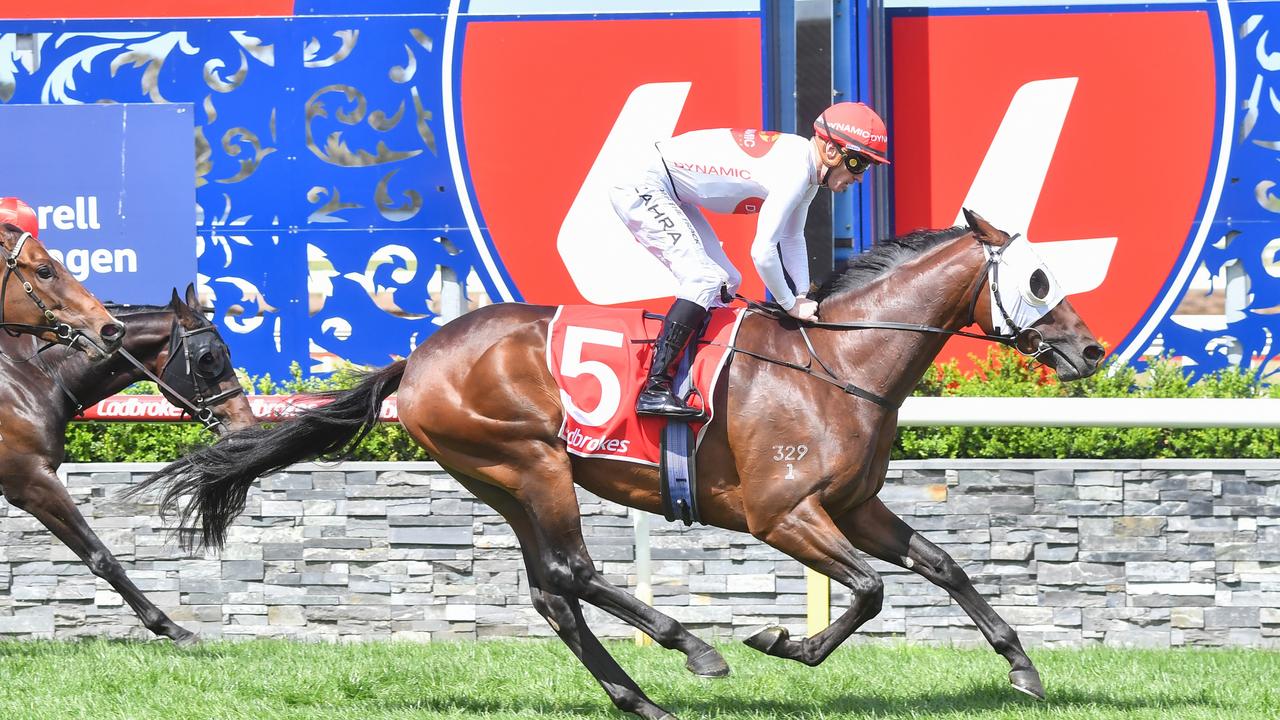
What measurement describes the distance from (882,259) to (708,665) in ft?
4.84

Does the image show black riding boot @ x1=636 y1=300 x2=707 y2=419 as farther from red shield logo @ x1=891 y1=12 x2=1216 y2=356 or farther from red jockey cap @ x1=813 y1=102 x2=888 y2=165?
red shield logo @ x1=891 y1=12 x2=1216 y2=356

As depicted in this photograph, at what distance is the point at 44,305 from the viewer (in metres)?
5.41

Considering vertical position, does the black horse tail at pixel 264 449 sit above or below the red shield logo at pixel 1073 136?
below

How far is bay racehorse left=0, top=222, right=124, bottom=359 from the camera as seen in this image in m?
5.40

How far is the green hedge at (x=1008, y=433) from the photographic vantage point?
20.0 ft

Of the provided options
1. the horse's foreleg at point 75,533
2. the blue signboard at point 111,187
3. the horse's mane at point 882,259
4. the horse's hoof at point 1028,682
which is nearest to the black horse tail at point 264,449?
the horse's foreleg at point 75,533

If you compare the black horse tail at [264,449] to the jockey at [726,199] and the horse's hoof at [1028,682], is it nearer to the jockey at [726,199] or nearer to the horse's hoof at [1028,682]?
the jockey at [726,199]

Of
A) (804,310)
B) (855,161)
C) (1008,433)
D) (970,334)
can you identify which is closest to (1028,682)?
(970,334)

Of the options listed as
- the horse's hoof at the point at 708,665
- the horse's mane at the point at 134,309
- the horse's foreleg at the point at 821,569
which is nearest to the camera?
the horse's foreleg at the point at 821,569

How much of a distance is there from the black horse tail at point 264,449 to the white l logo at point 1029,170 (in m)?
3.78

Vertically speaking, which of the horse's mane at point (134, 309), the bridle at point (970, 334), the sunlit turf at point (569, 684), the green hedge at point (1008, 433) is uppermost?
the horse's mane at point (134, 309)

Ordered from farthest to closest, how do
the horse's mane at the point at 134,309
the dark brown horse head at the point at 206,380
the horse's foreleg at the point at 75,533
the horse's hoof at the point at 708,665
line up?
the horse's mane at the point at 134,309 → the dark brown horse head at the point at 206,380 → the horse's foreleg at the point at 75,533 → the horse's hoof at the point at 708,665

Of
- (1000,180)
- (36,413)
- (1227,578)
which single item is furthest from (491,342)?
(1000,180)

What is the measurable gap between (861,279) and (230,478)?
232 centimetres
